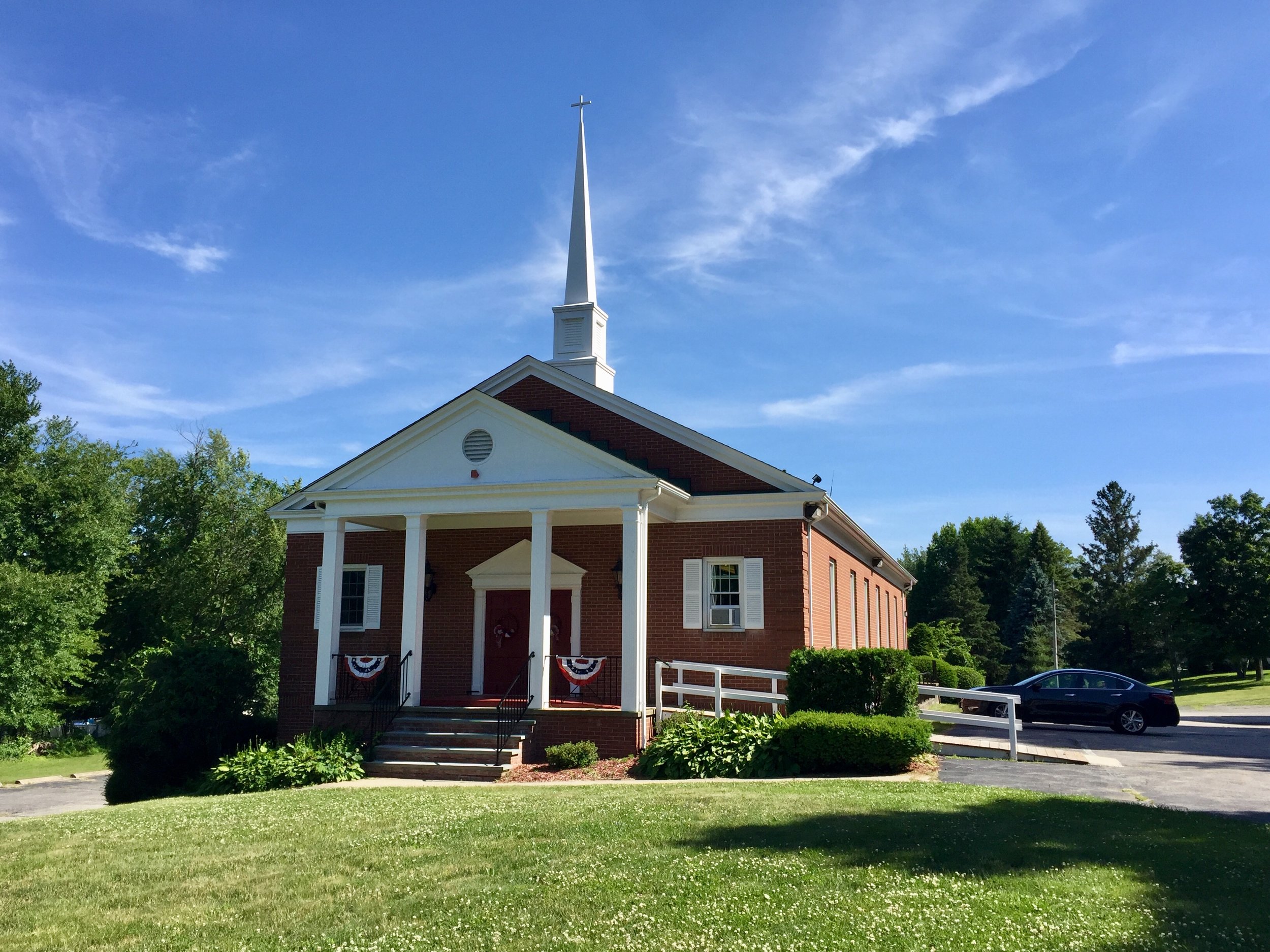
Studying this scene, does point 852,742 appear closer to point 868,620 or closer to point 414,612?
point 414,612

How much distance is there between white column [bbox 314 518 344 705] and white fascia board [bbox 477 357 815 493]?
4.29m

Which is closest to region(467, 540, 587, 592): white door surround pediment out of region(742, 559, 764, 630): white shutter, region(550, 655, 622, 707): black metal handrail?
region(550, 655, 622, 707): black metal handrail

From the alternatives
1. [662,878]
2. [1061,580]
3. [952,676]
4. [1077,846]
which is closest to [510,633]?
[662,878]

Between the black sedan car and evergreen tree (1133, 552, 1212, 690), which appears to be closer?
the black sedan car

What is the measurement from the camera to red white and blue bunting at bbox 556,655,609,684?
17.4 m

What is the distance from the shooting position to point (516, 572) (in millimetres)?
20297

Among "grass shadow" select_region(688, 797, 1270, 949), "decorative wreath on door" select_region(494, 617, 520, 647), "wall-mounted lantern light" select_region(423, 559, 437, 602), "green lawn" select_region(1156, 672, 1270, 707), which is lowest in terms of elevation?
"green lawn" select_region(1156, 672, 1270, 707)

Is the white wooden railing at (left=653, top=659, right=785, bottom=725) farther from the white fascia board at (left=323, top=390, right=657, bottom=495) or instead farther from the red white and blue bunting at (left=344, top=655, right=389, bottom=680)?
the red white and blue bunting at (left=344, top=655, right=389, bottom=680)

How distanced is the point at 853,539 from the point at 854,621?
7.27 ft

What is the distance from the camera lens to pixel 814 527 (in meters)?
20.4

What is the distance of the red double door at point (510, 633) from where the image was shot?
20156mm

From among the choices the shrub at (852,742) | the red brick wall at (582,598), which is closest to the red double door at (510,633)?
the red brick wall at (582,598)

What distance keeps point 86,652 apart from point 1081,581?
6599 cm

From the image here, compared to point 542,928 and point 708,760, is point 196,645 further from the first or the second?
point 542,928
